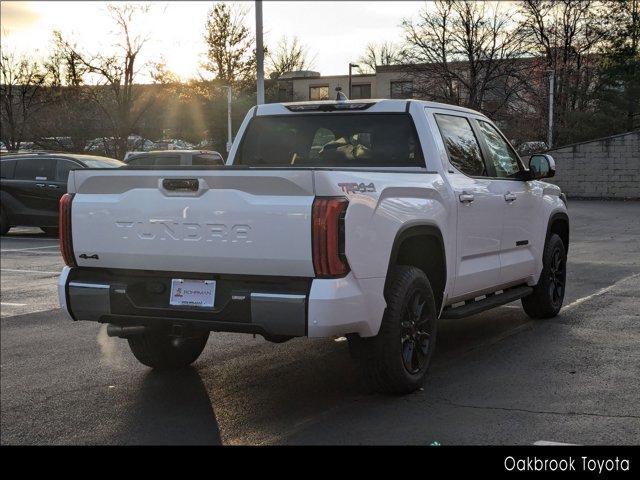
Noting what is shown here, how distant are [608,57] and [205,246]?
4592 cm

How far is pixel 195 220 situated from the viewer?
5.03 meters

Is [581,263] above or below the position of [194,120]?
below

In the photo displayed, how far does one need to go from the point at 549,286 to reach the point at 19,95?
4375 centimetres

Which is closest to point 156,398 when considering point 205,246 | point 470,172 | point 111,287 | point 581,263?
point 111,287

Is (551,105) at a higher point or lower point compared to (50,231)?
higher

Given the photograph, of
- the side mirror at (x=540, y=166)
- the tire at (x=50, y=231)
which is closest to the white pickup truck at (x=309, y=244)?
the side mirror at (x=540, y=166)

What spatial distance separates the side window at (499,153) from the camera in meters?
7.41

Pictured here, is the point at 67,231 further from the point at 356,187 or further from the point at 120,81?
the point at 120,81

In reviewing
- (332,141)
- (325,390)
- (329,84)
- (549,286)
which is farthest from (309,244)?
(329,84)

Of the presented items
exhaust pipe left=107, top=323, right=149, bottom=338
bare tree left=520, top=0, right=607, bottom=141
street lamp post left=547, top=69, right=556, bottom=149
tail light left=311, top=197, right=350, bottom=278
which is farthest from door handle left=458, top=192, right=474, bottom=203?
bare tree left=520, top=0, right=607, bottom=141

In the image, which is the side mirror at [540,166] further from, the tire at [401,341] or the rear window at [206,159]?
the rear window at [206,159]

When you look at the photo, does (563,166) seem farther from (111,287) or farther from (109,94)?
(111,287)

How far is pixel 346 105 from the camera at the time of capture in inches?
266

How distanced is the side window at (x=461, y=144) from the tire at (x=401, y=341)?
1.39 metres
